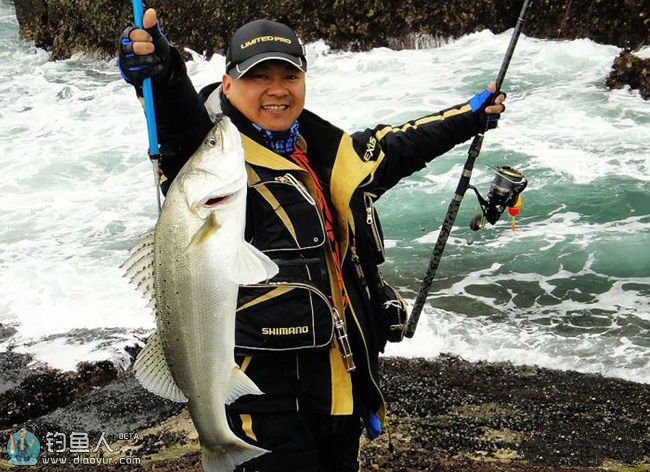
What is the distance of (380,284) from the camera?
3193 mm

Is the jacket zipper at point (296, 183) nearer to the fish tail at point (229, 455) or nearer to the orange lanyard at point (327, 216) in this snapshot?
the orange lanyard at point (327, 216)

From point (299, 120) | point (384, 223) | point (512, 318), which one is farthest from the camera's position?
point (384, 223)

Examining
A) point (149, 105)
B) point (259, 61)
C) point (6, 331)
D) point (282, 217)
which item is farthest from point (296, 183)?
point (6, 331)

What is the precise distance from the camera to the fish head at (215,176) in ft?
7.11

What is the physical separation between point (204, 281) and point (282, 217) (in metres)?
0.58

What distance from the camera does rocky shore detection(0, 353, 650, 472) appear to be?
4.93 meters

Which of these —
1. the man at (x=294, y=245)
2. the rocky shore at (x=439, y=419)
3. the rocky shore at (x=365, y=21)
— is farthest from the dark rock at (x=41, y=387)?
the rocky shore at (x=365, y=21)

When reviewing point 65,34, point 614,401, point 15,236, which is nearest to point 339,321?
point 614,401

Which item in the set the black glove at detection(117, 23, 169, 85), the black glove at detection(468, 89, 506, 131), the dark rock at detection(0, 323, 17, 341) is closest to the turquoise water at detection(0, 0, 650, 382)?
the dark rock at detection(0, 323, 17, 341)

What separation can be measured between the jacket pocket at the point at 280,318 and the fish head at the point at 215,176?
624 millimetres

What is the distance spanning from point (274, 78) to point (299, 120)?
0.26 m

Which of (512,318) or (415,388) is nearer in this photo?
(415,388)

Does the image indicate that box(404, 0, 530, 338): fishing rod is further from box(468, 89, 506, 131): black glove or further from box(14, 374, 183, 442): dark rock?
→ box(14, 374, 183, 442): dark rock

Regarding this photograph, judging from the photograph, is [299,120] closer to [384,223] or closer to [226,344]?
[226,344]
